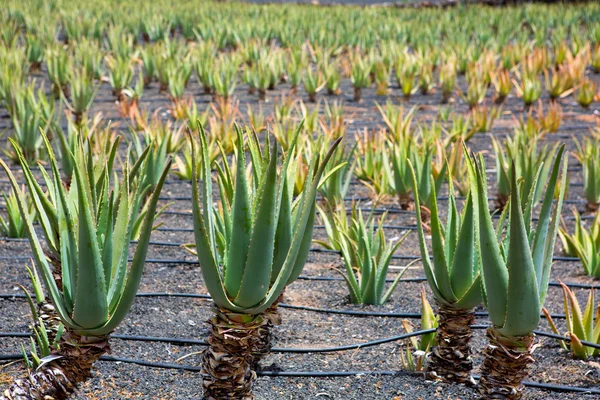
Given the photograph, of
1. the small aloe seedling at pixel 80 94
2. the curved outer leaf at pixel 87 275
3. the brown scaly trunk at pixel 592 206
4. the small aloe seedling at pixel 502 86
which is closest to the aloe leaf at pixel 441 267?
the curved outer leaf at pixel 87 275

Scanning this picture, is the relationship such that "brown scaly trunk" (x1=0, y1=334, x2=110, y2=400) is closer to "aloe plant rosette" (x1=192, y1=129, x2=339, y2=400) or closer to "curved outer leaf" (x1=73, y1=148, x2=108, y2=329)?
"curved outer leaf" (x1=73, y1=148, x2=108, y2=329)

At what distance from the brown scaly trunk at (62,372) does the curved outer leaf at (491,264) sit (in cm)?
72

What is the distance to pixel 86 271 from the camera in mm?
1211

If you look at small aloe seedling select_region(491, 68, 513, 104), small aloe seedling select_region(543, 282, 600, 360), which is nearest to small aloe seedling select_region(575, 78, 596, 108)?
small aloe seedling select_region(491, 68, 513, 104)

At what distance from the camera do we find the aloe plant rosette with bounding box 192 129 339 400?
3.98 feet

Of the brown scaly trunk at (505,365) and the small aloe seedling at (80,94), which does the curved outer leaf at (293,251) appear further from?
the small aloe seedling at (80,94)

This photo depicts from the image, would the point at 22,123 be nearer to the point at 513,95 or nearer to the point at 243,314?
the point at 243,314

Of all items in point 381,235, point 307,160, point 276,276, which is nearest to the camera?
point 276,276

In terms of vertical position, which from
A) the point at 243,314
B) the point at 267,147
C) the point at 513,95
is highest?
the point at 267,147

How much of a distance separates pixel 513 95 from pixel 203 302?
4.72 metres

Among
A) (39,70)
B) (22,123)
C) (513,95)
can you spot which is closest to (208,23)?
(39,70)

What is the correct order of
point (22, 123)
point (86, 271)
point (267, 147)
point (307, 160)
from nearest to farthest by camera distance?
point (86, 271)
point (267, 147)
point (307, 160)
point (22, 123)

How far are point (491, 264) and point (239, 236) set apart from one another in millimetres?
461

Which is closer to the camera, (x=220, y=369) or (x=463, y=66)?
(x=220, y=369)
